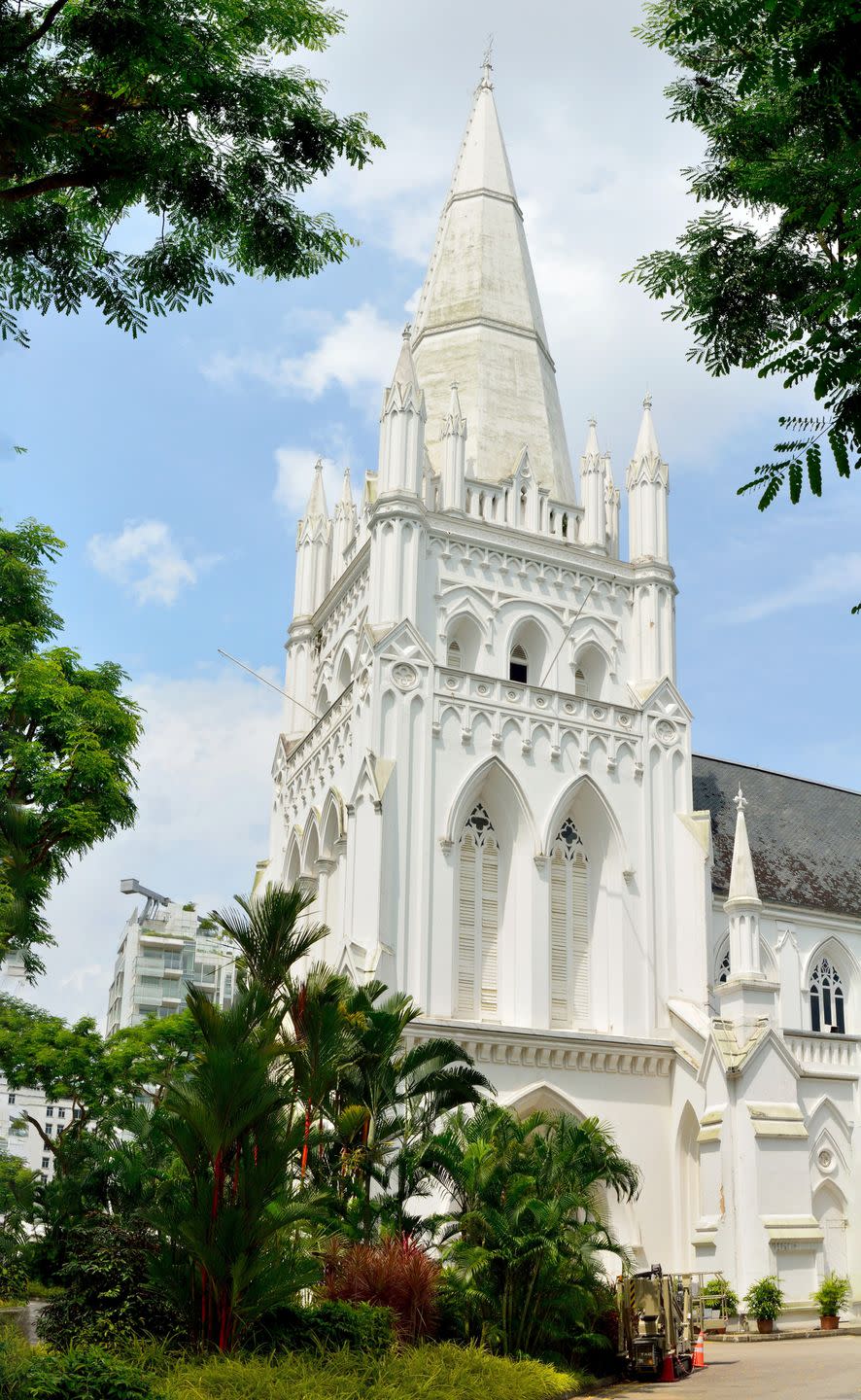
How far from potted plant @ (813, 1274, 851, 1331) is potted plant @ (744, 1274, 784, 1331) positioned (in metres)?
0.97

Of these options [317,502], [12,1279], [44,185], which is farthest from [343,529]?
[44,185]

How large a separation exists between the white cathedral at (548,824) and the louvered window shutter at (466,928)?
2.5 inches

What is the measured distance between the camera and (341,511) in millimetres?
37312

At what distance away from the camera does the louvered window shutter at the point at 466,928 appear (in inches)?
1126

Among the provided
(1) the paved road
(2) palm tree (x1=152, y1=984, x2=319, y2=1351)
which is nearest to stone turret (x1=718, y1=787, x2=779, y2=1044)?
(1) the paved road

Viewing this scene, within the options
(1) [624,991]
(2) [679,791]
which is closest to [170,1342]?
(1) [624,991]

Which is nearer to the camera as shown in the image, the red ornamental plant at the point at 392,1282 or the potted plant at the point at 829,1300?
the red ornamental plant at the point at 392,1282

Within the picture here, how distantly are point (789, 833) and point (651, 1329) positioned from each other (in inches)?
839

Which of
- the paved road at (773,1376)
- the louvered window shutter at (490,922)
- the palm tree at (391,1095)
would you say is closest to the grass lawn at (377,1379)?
the paved road at (773,1376)

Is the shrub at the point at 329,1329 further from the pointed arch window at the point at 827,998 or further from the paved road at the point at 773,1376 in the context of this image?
the pointed arch window at the point at 827,998

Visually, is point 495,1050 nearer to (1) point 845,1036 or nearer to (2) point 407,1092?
(2) point 407,1092

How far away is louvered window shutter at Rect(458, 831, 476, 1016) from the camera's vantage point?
28.6m

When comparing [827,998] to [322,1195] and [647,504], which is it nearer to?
[647,504]

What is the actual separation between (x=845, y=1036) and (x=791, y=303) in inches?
891
